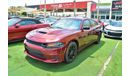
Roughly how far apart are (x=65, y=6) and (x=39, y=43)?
50.7 metres

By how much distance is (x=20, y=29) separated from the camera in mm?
7164

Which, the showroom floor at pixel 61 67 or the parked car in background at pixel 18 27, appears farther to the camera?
the parked car in background at pixel 18 27

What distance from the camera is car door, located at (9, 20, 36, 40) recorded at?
6.81m

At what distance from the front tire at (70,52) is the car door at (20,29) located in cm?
326

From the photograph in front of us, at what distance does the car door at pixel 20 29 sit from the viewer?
6.81 m

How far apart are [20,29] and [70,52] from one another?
3.44 meters

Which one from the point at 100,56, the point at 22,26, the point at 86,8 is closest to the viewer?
the point at 100,56

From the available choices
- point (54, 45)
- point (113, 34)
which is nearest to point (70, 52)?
point (54, 45)

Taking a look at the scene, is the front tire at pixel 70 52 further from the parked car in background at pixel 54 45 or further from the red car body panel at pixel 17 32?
the red car body panel at pixel 17 32

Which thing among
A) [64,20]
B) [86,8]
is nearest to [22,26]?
[64,20]

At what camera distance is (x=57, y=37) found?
4.34 meters

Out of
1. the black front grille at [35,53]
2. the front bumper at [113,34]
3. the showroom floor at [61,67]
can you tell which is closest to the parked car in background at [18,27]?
the showroom floor at [61,67]
